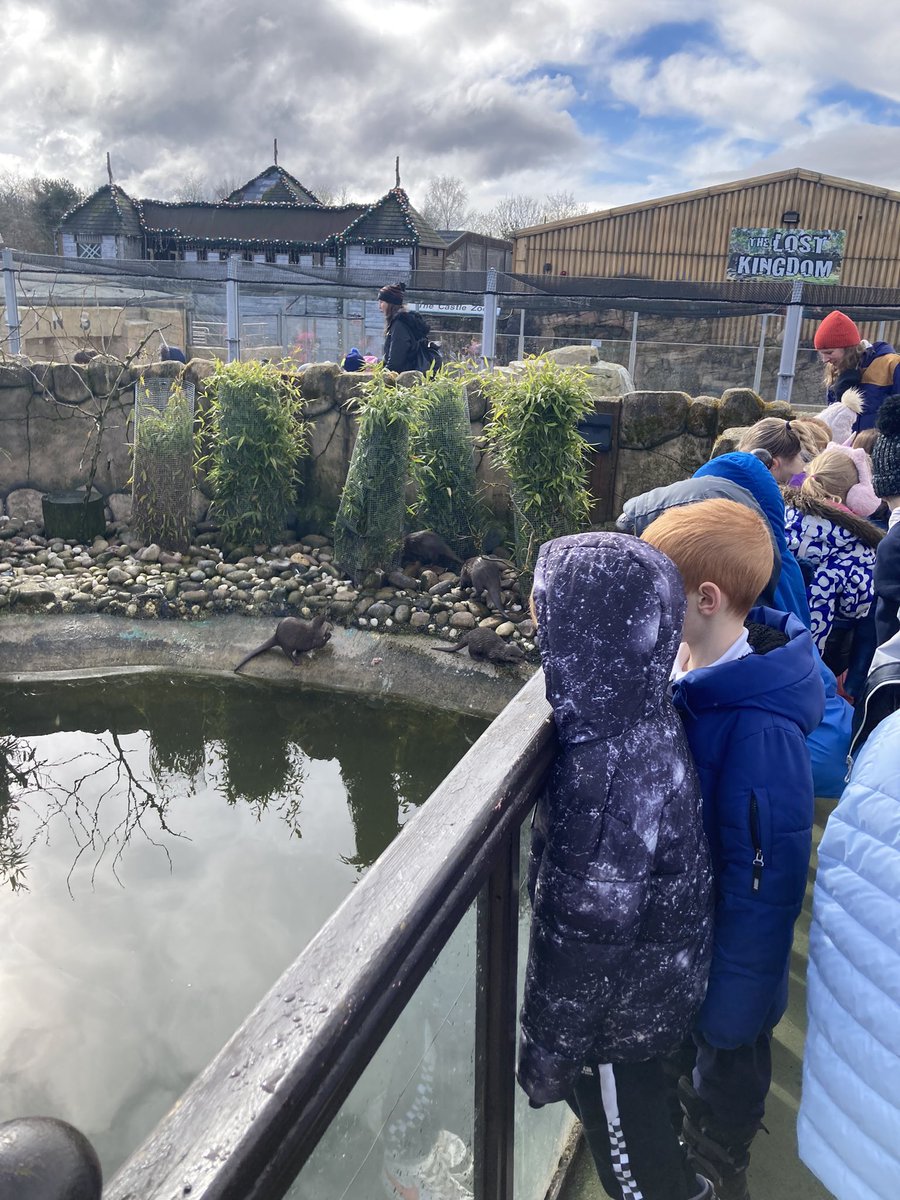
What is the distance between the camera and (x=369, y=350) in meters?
13.9

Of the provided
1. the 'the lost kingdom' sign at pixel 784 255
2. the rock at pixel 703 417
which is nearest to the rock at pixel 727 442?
the rock at pixel 703 417

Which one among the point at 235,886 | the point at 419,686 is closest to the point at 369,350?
the point at 419,686

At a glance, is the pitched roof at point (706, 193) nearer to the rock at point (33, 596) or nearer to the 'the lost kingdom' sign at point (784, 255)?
the 'the lost kingdom' sign at point (784, 255)

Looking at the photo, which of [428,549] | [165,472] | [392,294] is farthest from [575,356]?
[165,472]

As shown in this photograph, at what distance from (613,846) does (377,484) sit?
547 centimetres

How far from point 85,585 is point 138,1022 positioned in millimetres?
4299

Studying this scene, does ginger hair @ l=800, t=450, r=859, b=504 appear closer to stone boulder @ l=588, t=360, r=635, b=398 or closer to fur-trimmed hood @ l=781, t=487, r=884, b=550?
fur-trimmed hood @ l=781, t=487, r=884, b=550

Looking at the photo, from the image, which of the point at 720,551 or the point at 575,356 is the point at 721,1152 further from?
the point at 575,356

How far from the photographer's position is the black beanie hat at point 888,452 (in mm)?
2457

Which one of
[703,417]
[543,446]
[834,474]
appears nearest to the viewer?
[834,474]

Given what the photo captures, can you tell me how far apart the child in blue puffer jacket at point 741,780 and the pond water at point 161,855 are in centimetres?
196

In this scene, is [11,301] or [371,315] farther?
[371,315]

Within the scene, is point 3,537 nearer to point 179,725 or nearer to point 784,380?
point 179,725

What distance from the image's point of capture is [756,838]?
4.39 ft
